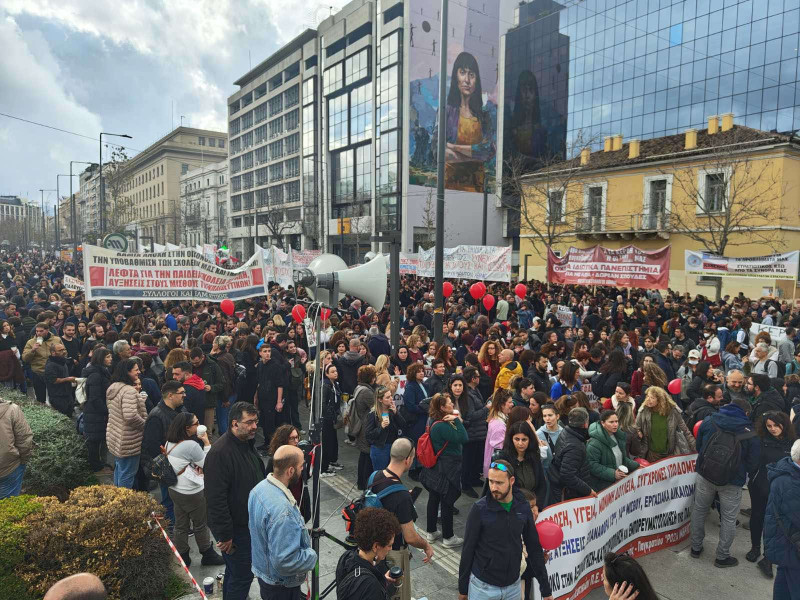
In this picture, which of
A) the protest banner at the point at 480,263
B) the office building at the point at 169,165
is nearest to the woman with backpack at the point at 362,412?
the protest banner at the point at 480,263

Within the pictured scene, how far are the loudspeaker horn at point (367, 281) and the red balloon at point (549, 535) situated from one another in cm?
250

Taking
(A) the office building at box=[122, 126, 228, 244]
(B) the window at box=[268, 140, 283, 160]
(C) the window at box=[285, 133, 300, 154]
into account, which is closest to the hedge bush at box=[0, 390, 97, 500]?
(C) the window at box=[285, 133, 300, 154]

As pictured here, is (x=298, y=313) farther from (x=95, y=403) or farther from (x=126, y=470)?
(x=126, y=470)

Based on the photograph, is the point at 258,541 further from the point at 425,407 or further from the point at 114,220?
the point at 114,220

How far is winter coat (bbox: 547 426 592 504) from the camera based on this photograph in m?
4.94

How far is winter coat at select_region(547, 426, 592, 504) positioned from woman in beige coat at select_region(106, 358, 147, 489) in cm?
439

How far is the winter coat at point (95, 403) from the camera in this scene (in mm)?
6645

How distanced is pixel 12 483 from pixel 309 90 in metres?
58.4

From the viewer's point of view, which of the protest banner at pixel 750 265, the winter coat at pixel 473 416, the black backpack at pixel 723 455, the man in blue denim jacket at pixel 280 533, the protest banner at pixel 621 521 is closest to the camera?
the man in blue denim jacket at pixel 280 533

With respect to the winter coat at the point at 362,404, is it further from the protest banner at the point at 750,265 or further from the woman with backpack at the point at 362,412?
the protest banner at the point at 750,265

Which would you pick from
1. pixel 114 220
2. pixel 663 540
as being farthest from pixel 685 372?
pixel 114 220

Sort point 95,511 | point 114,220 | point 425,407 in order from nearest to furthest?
point 95,511
point 425,407
point 114,220

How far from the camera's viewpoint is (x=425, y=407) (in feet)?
21.5

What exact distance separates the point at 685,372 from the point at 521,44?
50.5 metres
